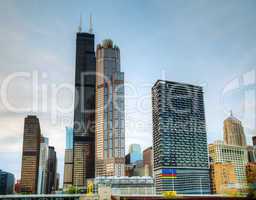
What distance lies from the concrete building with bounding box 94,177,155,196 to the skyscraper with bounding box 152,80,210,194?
11.5m

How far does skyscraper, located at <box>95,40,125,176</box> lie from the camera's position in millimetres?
158625

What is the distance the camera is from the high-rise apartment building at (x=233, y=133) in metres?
189

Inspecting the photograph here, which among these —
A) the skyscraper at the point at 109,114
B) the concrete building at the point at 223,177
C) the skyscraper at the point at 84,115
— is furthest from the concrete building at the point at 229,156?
the skyscraper at the point at 84,115

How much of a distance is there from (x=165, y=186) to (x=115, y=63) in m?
77.3

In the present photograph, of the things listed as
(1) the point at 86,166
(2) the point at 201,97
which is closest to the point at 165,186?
(2) the point at 201,97

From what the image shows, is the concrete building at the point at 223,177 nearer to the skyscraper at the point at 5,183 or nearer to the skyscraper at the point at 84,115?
the skyscraper at the point at 84,115

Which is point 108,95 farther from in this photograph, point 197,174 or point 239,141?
point 239,141

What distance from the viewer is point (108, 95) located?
559 feet

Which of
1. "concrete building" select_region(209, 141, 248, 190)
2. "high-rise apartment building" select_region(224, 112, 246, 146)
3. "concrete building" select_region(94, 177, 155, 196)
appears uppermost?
"high-rise apartment building" select_region(224, 112, 246, 146)

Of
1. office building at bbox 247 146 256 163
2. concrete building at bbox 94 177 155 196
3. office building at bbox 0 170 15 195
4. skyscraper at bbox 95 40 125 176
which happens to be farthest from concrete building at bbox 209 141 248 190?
office building at bbox 0 170 15 195

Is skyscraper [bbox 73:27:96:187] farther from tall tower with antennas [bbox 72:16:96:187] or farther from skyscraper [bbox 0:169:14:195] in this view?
skyscraper [bbox 0:169:14:195]

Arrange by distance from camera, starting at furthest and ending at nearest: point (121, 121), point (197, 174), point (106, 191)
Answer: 1. point (121, 121)
2. point (197, 174)
3. point (106, 191)

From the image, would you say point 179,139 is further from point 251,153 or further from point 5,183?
point 5,183

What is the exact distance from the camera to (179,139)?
482 ft
